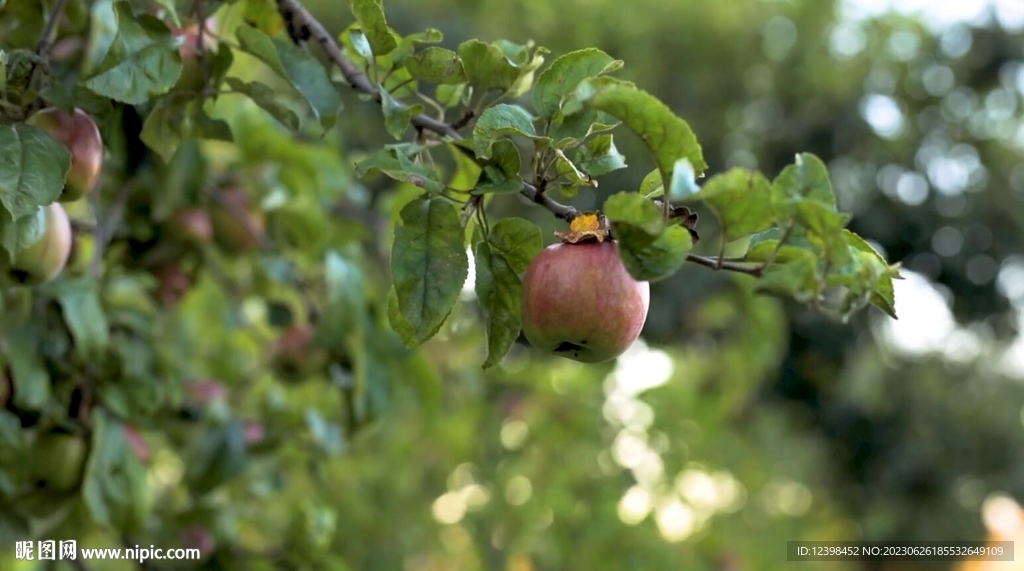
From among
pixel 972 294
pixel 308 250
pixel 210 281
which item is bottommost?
pixel 972 294

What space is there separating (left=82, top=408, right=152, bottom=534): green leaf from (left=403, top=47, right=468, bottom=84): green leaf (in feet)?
1.49

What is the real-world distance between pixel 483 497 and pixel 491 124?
2016 mm

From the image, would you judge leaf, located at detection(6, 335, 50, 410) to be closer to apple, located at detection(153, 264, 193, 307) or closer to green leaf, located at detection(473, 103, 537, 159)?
apple, located at detection(153, 264, 193, 307)

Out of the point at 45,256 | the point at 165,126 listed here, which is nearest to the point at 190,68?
the point at 165,126

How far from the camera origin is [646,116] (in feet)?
1.40

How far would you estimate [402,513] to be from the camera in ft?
7.39

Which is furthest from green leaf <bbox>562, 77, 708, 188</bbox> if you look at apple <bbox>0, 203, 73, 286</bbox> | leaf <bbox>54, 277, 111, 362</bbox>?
leaf <bbox>54, 277, 111, 362</bbox>

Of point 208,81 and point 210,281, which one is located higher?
point 208,81

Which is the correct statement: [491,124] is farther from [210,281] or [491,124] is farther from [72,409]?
[210,281]

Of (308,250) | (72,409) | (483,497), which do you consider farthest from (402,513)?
(72,409)

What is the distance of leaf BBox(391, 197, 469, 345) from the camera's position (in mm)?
497

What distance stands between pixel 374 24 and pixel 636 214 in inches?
8.4

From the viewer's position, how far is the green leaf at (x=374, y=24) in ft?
1.77

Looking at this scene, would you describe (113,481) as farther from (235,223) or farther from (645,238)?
(645,238)
